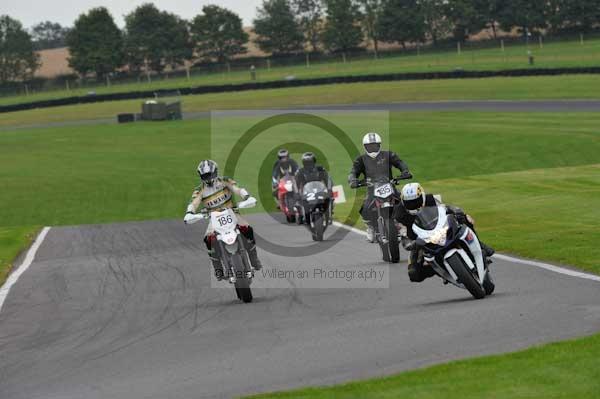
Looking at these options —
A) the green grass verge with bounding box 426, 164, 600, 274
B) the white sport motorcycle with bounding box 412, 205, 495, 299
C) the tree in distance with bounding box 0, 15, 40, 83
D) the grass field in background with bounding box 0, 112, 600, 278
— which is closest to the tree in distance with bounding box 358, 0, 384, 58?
the tree in distance with bounding box 0, 15, 40, 83

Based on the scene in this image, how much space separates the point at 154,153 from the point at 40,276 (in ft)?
103

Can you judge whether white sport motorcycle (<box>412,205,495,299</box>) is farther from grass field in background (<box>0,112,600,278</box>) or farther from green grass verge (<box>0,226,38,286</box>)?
green grass verge (<box>0,226,38,286</box>)

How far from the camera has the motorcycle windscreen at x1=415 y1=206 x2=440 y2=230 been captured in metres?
12.9

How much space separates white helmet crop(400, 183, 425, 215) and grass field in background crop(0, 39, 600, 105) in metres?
61.5

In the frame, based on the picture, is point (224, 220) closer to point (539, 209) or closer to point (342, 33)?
point (539, 209)

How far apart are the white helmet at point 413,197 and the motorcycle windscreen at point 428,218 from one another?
21 centimetres

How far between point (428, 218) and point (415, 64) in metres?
81.2

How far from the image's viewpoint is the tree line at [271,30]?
4446 inches

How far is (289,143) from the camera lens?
51906mm

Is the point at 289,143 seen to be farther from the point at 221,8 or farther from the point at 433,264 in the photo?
the point at 221,8

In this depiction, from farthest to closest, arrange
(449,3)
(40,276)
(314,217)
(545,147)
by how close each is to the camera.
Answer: (449,3) < (545,147) < (314,217) < (40,276)

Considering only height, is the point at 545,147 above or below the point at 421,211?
below

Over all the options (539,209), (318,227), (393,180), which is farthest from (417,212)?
(539,209)

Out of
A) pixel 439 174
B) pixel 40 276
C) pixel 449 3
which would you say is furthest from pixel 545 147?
pixel 449 3
